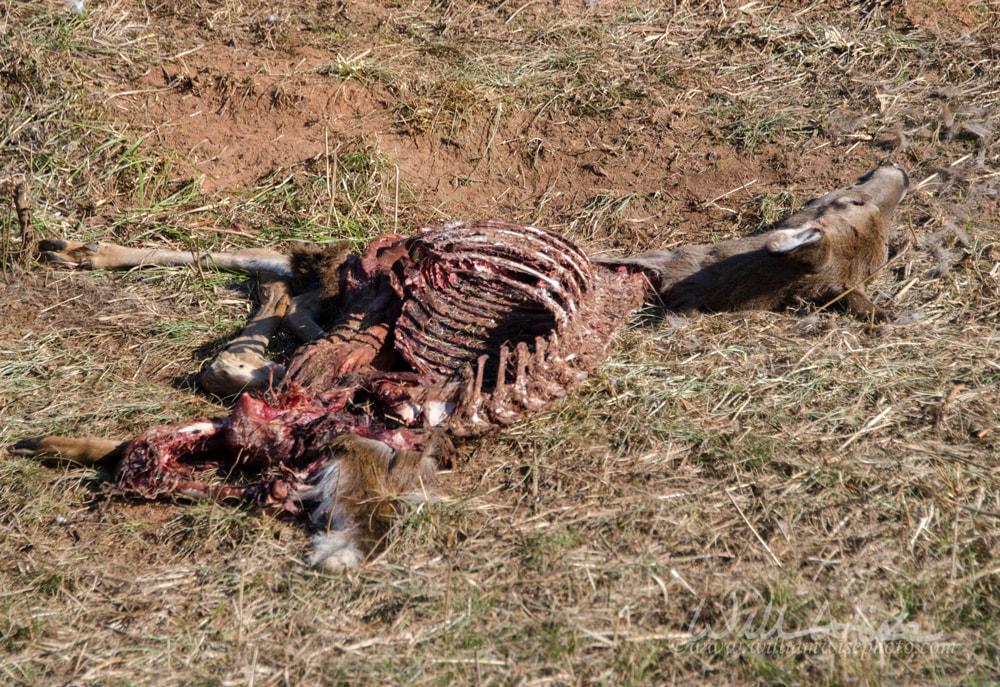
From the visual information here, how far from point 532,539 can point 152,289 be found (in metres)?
2.71

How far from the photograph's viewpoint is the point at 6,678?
2.60 meters

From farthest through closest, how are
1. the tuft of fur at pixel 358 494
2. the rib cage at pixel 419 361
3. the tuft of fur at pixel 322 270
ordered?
the tuft of fur at pixel 322 270 → the rib cage at pixel 419 361 → the tuft of fur at pixel 358 494

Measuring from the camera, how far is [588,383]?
374 cm

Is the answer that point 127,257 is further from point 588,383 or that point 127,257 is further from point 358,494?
point 588,383

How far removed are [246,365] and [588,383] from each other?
152 cm

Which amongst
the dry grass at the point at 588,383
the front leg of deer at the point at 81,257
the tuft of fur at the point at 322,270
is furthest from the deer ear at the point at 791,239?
the front leg of deer at the point at 81,257

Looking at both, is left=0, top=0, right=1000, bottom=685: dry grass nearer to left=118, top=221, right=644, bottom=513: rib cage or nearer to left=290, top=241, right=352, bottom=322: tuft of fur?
left=118, top=221, right=644, bottom=513: rib cage

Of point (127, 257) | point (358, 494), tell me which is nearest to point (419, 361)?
point (358, 494)

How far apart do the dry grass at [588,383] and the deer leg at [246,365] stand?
5.3 inches

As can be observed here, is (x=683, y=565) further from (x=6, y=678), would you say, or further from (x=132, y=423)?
(x=132, y=423)

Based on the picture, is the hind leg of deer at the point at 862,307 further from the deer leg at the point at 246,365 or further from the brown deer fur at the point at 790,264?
the deer leg at the point at 246,365

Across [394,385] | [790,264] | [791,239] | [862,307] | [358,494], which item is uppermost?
[791,239]

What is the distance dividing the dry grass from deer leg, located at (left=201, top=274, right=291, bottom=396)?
135mm

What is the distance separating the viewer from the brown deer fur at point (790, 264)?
4016 millimetres
